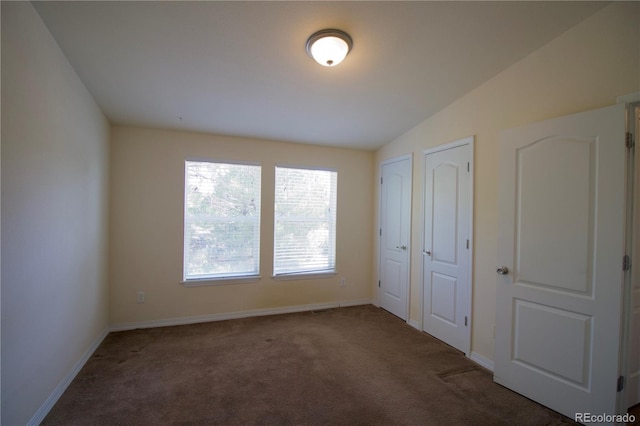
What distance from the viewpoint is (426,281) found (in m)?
3.42

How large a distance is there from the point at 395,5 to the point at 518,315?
2526 millimetres

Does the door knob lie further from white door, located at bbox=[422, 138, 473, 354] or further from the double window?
the double window

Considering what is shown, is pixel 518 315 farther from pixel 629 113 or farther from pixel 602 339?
pixel 629 113

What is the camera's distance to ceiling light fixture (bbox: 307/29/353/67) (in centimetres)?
201

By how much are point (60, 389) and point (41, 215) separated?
136cm

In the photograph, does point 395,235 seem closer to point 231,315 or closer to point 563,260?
point 563,260

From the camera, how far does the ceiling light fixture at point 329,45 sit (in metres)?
2.01

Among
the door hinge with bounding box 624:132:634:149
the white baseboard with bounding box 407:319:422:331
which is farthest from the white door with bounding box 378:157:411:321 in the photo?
the door hinge with bounding box 624:132:634:149

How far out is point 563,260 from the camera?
2.04 metres

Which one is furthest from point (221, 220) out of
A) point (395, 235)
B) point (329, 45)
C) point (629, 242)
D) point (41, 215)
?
point (629, 242)

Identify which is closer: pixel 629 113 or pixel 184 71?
pixel 629 113

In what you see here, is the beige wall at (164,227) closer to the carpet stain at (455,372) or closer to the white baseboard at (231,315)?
the white baseboard at (231,315)

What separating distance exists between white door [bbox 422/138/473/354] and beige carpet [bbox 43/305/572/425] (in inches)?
10.1

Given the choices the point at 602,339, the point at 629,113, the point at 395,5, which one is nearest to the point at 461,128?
the point at 629,113
